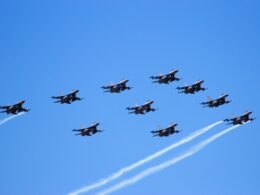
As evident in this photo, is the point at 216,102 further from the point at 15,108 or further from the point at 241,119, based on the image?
the point at 15,108

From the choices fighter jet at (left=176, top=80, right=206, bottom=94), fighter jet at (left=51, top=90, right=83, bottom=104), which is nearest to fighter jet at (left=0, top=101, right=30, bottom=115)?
fighter jet at (left=51, top=90, right=83, bottom=104)

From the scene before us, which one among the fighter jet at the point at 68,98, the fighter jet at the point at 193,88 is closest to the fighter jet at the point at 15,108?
the fighter jet at the point at 68,98

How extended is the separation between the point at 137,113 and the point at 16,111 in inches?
1166

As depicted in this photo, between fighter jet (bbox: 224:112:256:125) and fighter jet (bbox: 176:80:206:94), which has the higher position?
fighter jet (bbox: 176:80:206:94)

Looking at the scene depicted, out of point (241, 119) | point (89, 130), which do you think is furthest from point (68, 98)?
point (241, 119)

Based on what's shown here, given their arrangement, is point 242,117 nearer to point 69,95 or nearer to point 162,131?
point 162,131

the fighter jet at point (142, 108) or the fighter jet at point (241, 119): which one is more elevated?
the fighter jet at point (142, 108)

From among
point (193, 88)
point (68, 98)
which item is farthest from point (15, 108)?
point (193, 88)

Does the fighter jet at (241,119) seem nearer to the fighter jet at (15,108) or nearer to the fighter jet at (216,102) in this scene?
the fighter jet at (216,102)

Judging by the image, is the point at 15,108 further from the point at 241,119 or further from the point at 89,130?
the point at 241,119

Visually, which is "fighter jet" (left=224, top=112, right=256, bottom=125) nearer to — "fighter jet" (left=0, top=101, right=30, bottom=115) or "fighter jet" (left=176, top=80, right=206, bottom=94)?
"fighter jet" (left=176, top=80, right=206, bottom=94)

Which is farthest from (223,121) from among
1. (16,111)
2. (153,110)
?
(16,111)

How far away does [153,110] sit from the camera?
196 meters

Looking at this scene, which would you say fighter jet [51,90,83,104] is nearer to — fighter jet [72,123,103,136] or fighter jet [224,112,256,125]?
fighter jet [72,123,103,136]
